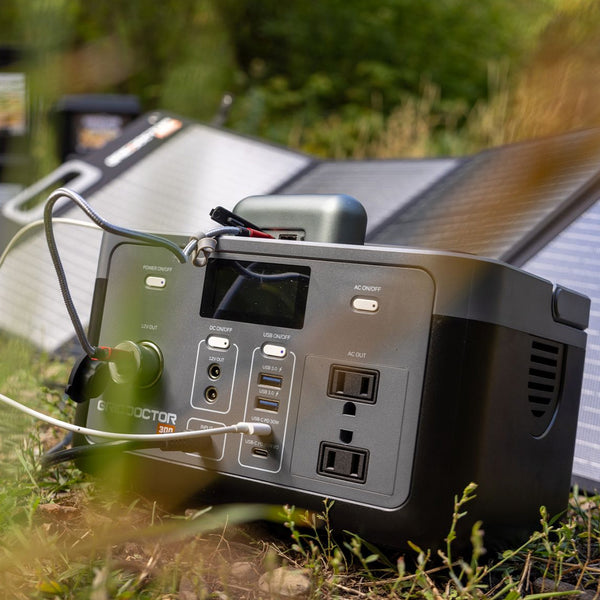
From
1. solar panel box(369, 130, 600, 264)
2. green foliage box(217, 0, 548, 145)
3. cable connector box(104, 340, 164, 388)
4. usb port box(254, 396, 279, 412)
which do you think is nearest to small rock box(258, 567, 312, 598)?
usb port box(254, 396, 279, 412)

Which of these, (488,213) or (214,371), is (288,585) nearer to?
(214,371)

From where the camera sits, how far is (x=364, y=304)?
0.73 metres

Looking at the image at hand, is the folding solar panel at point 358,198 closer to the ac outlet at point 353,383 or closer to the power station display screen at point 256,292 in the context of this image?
the power station display screen at point 256,292

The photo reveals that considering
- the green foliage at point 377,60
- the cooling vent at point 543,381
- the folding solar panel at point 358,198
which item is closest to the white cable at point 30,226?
the folding solar panel at point 358,198

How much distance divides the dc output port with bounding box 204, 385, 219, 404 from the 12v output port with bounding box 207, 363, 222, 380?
1 cm

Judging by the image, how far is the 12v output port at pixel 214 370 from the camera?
81cm

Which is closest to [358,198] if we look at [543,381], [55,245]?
[543,381]

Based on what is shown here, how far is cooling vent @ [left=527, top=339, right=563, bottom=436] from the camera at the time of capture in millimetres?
809

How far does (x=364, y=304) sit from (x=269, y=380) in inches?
4.9

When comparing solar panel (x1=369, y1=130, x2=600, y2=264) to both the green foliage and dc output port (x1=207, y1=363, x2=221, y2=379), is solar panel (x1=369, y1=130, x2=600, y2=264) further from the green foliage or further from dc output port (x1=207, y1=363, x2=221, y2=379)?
the green foliage

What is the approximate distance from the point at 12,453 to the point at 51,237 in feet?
1.20

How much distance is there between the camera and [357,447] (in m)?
0.72

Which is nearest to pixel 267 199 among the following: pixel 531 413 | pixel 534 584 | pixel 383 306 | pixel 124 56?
pixel 383 306

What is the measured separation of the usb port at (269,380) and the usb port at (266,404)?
0.01 meters
